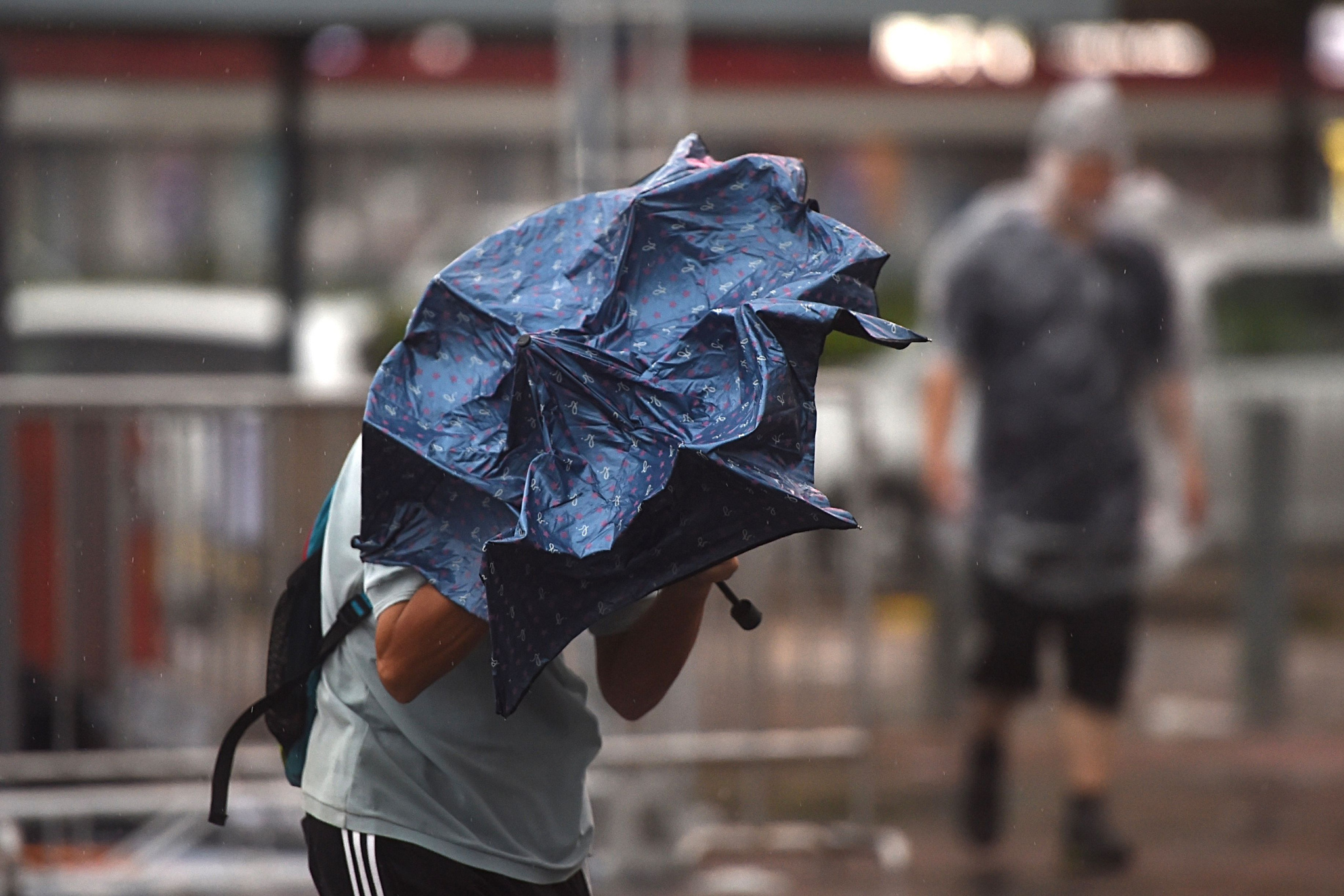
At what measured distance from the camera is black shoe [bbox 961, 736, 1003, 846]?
5684 millimetres

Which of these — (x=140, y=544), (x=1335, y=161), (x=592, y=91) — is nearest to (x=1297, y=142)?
(x=1335, y=161)

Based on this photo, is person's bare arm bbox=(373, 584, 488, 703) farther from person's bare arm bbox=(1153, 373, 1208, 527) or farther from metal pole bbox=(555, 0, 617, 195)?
person's bare arm bbox=(1153, 373, 1208, 527)

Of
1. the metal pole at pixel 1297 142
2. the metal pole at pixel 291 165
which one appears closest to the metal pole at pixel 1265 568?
the metal pole at pixel 291 165

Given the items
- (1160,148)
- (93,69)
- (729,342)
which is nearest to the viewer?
(729,342)

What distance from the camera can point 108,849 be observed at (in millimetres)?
5070

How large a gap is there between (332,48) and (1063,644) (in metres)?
4.37

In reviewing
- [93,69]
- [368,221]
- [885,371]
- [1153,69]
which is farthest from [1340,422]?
[368,221]

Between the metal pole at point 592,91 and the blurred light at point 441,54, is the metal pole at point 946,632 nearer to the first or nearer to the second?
the metal pole at point 592,91

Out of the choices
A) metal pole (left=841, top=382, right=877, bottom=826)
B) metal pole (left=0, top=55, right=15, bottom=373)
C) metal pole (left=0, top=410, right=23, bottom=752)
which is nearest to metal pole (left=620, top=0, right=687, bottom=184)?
metal pole (left=841, top=382, right=877, bottom=826)

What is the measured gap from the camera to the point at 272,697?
251cm

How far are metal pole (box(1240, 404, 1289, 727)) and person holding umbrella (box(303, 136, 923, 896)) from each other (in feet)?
18.4

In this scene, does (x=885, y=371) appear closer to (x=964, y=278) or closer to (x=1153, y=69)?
(x=1153, y=69)

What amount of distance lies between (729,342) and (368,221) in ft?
62.9

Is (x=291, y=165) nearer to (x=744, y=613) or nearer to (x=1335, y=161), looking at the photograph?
(x=744, y=613)
